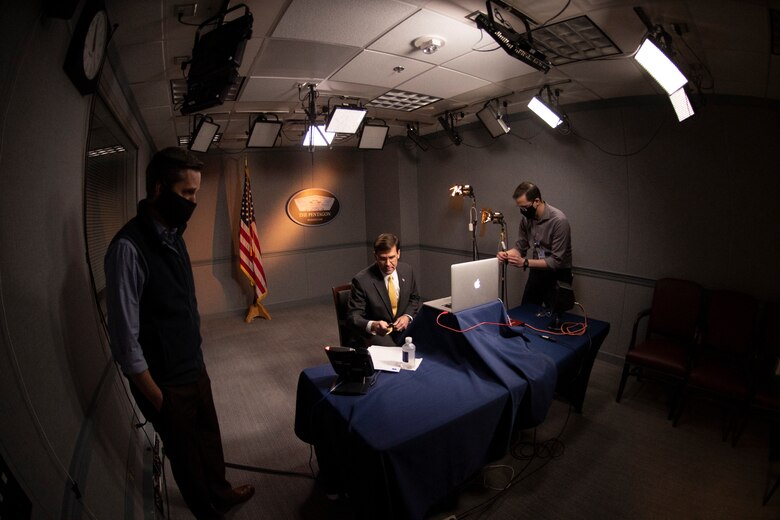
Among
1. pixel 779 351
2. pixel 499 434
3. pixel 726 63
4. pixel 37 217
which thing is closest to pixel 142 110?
pixel 37 217

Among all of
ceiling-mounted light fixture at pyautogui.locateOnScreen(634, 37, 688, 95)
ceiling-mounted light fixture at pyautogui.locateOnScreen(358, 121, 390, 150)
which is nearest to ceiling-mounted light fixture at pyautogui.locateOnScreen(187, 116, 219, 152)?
ceiling-mounted light fixture at pyautogui.locateOnScreen(358, 121, 390, 150)

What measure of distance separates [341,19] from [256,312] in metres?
5.05

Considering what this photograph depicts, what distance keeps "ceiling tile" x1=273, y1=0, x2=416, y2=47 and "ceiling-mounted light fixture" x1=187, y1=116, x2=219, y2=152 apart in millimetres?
2072

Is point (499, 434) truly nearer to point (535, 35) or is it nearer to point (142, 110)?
point (535, 35)

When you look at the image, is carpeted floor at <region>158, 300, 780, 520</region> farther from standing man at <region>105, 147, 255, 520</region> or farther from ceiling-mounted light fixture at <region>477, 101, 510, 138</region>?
ceiling-mounted light fixture at <region>477, 101, 510, 138</region>

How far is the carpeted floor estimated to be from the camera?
211 cm

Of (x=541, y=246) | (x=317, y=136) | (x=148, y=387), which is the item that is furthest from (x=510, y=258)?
(x=148, y=387)

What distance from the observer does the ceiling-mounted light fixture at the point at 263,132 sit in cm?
408

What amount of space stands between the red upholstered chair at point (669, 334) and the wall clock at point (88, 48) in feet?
12.9

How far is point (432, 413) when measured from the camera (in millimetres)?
1643

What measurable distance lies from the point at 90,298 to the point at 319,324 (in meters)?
4.01

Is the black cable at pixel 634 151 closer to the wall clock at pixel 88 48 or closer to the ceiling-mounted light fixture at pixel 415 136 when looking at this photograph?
the ceiling-mounted light fixture at pixel 415 136

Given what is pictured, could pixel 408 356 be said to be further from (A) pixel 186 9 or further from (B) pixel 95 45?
(A) pixel 186 9

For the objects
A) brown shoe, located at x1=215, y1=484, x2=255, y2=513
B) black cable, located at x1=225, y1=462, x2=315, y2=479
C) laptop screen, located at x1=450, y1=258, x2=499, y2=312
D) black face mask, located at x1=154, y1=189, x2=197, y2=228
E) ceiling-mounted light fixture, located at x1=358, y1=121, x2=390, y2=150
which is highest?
ceiling-mounted light fixture, located at x1=358, y1=121, x2=390, y2=150
